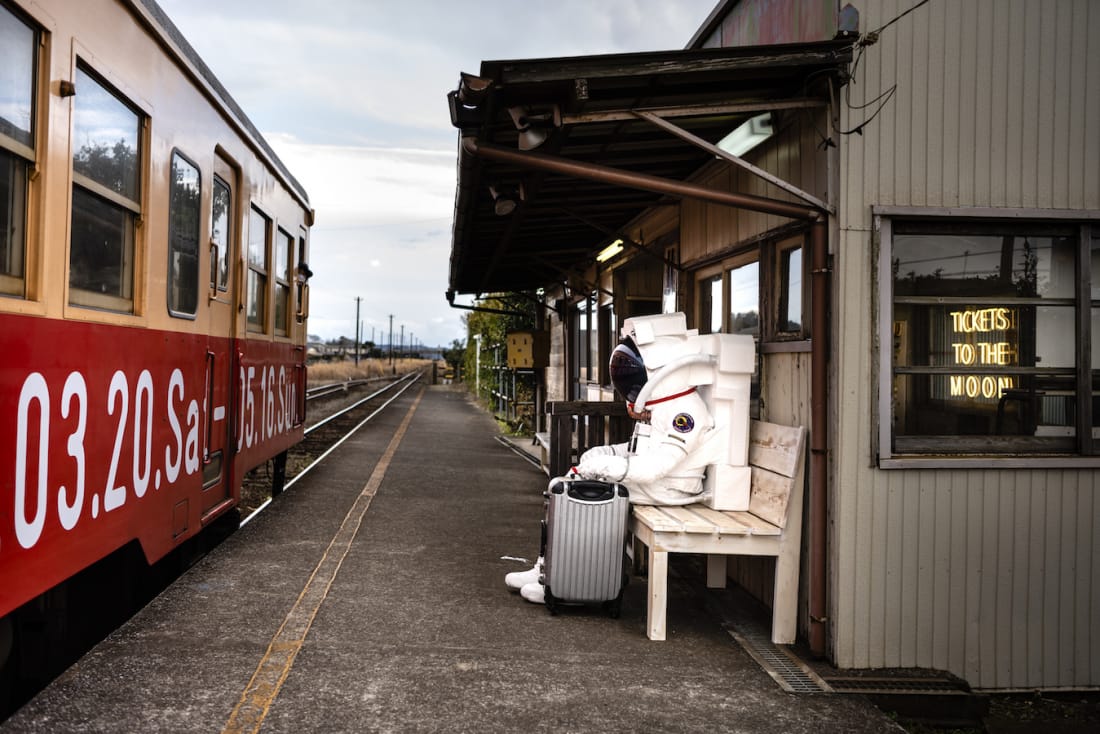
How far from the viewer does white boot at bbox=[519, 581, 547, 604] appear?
5.15m

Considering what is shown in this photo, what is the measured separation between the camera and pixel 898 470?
4508 mm

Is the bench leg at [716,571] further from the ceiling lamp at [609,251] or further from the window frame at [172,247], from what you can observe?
the ceiling lamp at [609,251]

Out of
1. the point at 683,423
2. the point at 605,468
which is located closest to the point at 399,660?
the point at 605,468

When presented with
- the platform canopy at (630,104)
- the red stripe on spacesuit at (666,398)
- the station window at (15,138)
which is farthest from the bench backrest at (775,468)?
Answer: the station window at (15,138)

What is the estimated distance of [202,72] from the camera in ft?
17.2

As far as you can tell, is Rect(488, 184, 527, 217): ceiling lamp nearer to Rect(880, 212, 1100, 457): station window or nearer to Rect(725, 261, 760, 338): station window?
Rect(725, 261, 760, 338): station window

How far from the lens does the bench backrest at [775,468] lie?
471 cm

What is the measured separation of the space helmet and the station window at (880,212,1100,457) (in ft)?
4.85

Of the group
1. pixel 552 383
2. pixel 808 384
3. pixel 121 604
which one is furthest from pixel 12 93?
pixel 552 383

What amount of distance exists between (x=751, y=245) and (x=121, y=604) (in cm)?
428

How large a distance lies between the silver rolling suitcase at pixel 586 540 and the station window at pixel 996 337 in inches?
61.4

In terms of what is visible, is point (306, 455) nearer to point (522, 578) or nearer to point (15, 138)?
point (522, 578)

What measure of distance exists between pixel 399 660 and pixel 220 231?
3166mm

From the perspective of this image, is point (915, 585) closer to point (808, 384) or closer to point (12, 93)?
point (808, 384)
